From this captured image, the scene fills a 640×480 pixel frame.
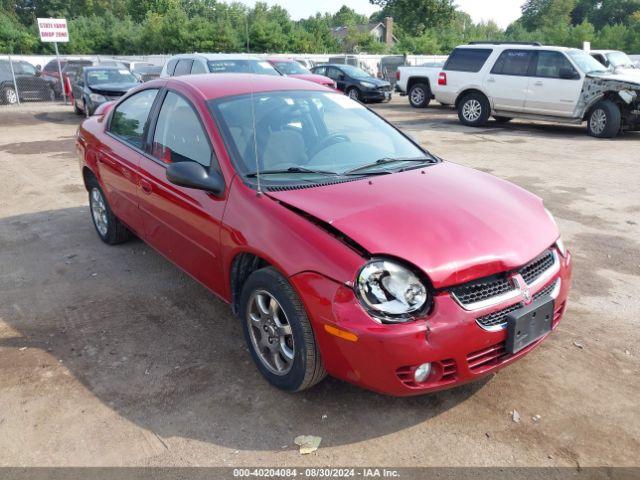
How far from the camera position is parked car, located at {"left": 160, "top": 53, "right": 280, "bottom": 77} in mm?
11719

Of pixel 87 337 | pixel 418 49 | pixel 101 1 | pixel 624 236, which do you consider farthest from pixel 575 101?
pixel 101 1

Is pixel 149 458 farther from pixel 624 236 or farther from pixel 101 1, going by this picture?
pixel 101 1

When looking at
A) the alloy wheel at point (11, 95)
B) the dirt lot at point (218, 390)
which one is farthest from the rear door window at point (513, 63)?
the alloy wheel at point (11, 95)

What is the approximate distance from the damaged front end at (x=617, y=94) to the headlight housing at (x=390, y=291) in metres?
10.9

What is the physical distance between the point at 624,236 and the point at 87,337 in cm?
519

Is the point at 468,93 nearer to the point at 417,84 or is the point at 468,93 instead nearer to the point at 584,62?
the point at 584,62

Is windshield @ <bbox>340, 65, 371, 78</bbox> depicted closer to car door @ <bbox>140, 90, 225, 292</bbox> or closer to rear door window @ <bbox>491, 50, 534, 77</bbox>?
rear door window @ <bbox>491, 50, 534, 77</bbox>

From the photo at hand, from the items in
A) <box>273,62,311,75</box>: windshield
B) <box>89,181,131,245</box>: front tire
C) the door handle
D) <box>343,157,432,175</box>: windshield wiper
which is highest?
<box>273,62,311,75</box>: windshield

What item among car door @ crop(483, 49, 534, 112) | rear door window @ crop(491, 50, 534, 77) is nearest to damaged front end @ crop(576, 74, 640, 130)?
car door @ crop(483, 49, 534, 112)

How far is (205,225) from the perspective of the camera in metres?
3.41

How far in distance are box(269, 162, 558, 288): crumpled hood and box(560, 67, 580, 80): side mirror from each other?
9897 mm

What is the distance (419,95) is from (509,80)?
5.66 m

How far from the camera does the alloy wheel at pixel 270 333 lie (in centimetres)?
295

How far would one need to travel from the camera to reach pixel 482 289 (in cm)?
264
